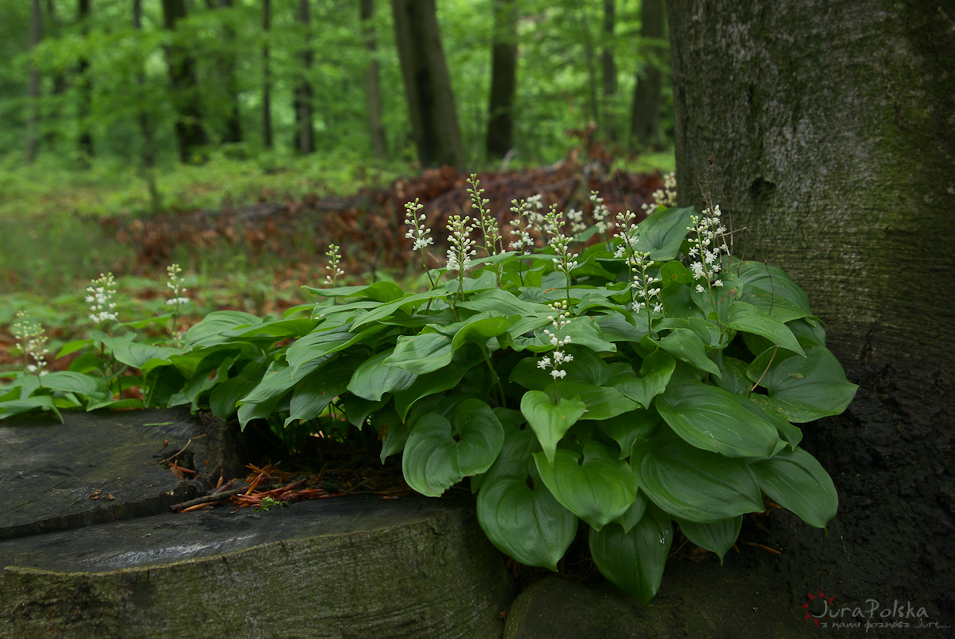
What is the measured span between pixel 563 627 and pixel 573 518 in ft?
1.08

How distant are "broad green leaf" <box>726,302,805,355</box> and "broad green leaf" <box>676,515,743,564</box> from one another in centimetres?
51

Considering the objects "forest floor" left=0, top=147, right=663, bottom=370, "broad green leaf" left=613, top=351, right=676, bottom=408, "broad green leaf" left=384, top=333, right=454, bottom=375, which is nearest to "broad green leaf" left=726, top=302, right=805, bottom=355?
"broad green leaf" left=613, top=351, right=676, bottom=408

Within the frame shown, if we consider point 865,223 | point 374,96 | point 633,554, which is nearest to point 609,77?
point 374,96

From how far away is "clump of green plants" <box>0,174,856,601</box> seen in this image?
1647 millimetres

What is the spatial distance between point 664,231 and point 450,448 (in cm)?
132

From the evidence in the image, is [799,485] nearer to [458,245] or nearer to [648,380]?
[648,380]

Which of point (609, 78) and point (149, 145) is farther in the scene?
point (609, 78)

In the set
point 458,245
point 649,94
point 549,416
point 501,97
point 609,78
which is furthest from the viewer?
point 609,78

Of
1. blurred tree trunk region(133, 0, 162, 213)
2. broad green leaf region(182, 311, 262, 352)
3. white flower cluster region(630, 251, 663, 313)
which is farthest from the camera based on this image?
blurred tree trunk region(133, 0, 162, 213)

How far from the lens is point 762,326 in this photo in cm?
180

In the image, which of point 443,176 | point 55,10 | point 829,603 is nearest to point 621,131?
point 443,176

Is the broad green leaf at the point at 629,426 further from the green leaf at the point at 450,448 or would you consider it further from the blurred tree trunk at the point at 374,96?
the blurred tree trunk at the point at 374,96

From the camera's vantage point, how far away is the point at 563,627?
5.57ft

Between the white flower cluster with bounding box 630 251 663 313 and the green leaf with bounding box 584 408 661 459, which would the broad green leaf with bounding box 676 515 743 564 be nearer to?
the green leaf with bounding box 584 408 661 459
